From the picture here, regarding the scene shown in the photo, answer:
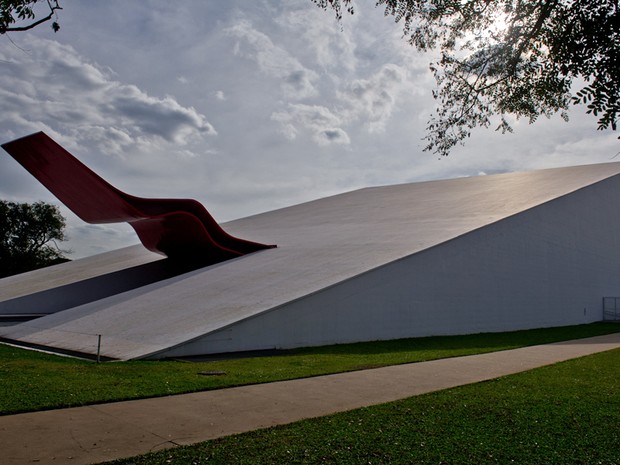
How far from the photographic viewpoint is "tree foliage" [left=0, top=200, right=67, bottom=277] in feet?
142

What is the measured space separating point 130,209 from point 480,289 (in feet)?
31.7

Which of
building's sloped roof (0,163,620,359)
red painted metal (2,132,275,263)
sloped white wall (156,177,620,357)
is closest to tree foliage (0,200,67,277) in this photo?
building's sloped roof (0,163,620,359)

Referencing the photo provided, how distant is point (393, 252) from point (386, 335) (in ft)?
7.18

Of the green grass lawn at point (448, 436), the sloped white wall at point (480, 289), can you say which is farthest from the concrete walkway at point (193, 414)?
the sloped white wall at point (480, 289)

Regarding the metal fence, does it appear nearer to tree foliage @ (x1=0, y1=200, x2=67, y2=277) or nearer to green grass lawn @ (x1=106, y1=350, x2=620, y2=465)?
green grass lawn @ (x1=106, y1=350, x2=620, y2=465)

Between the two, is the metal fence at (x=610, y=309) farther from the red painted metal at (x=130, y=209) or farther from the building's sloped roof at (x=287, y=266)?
the red painted metal at (x=130, y=209)

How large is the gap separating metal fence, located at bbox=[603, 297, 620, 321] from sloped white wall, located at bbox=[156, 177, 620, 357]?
371 mm

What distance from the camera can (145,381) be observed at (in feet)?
22.6

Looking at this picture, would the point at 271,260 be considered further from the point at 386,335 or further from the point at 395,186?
the point at 395,186

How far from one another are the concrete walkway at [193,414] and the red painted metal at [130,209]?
906 cm

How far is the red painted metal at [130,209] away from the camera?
44.8 ft

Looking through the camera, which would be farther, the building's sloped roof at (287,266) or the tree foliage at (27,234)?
the tree foliage at (27,234)

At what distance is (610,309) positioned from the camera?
2308cm

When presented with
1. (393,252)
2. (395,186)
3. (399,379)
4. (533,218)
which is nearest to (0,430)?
(399,379)
